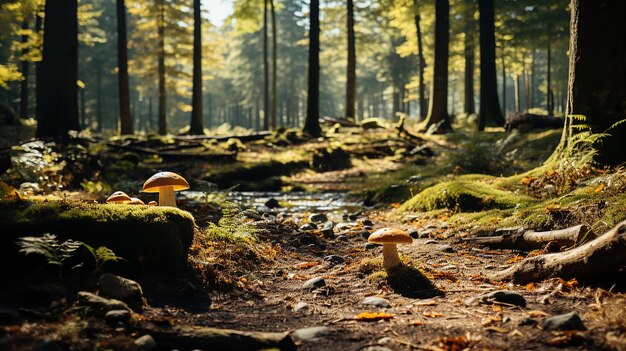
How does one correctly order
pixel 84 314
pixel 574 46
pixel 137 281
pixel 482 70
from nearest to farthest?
1. pixel 84 314
2. pixel 137 281
3. pixel 574 46
4. pixel 482 70

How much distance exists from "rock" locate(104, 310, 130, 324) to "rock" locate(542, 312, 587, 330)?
2850 millimetres

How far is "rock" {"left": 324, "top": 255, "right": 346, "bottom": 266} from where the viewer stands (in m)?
5.71

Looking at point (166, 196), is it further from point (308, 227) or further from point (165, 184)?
point (308, 227)

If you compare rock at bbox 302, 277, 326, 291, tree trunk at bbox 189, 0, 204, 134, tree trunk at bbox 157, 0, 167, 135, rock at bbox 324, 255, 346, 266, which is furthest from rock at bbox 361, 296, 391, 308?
tree trunk at bbox 157, 0, 167, 135

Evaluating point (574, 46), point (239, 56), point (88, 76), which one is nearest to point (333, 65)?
point (239, 56)

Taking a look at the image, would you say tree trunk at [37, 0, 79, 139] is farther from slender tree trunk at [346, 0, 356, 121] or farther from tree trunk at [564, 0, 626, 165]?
slender tree trunk at [346, 0, 356, 121]

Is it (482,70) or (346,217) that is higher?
(482,70)

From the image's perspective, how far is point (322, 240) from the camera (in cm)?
692

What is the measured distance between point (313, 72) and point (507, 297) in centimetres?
1855

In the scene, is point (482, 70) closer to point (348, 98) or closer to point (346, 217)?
point (348, 98)

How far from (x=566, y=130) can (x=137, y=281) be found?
257 inches

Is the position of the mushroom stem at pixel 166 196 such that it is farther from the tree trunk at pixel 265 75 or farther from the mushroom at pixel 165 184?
the tree trunk at pixel 265 75

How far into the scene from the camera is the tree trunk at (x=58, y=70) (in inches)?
473

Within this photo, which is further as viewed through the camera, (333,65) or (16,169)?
(333,65)
